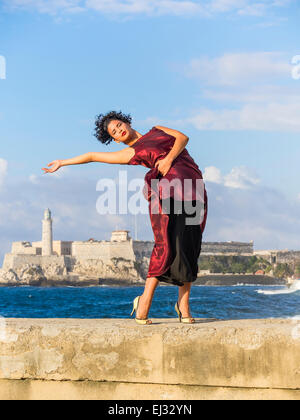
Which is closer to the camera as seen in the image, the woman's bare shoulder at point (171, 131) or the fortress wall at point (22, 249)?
the woman's bare shoulder at point (171, 131)

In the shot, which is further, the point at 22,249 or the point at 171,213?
the point at 22,249

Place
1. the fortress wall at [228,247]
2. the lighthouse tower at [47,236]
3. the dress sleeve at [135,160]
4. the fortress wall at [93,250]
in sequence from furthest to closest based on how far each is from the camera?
the fortress wall at [228,247] → the fortress wall at [93,250] → the lighthouse tower at [47,236] → the dress sleeve at [135,160]

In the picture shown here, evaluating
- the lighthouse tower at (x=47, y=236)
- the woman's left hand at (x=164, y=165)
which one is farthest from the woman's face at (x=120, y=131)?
the lighthouse tower at (x=47, y=236)

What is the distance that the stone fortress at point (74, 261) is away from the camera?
104375mm

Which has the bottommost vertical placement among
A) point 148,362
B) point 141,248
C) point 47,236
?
point 148,362

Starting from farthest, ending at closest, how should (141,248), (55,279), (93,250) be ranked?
1. (141,248)
2. (93,250)
3. (55,279)

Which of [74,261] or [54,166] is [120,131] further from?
[74,261]

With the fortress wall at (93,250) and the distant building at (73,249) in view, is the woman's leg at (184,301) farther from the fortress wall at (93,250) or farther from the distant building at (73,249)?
the fortress wall at (93,250)

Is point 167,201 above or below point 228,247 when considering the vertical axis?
below

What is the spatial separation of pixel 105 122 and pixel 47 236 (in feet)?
339

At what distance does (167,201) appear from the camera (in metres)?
4.29

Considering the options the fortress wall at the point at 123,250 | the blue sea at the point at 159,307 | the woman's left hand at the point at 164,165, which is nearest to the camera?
the woman's left hand at the point at 164,165

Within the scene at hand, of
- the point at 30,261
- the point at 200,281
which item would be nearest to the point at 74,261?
the point at 30,261
